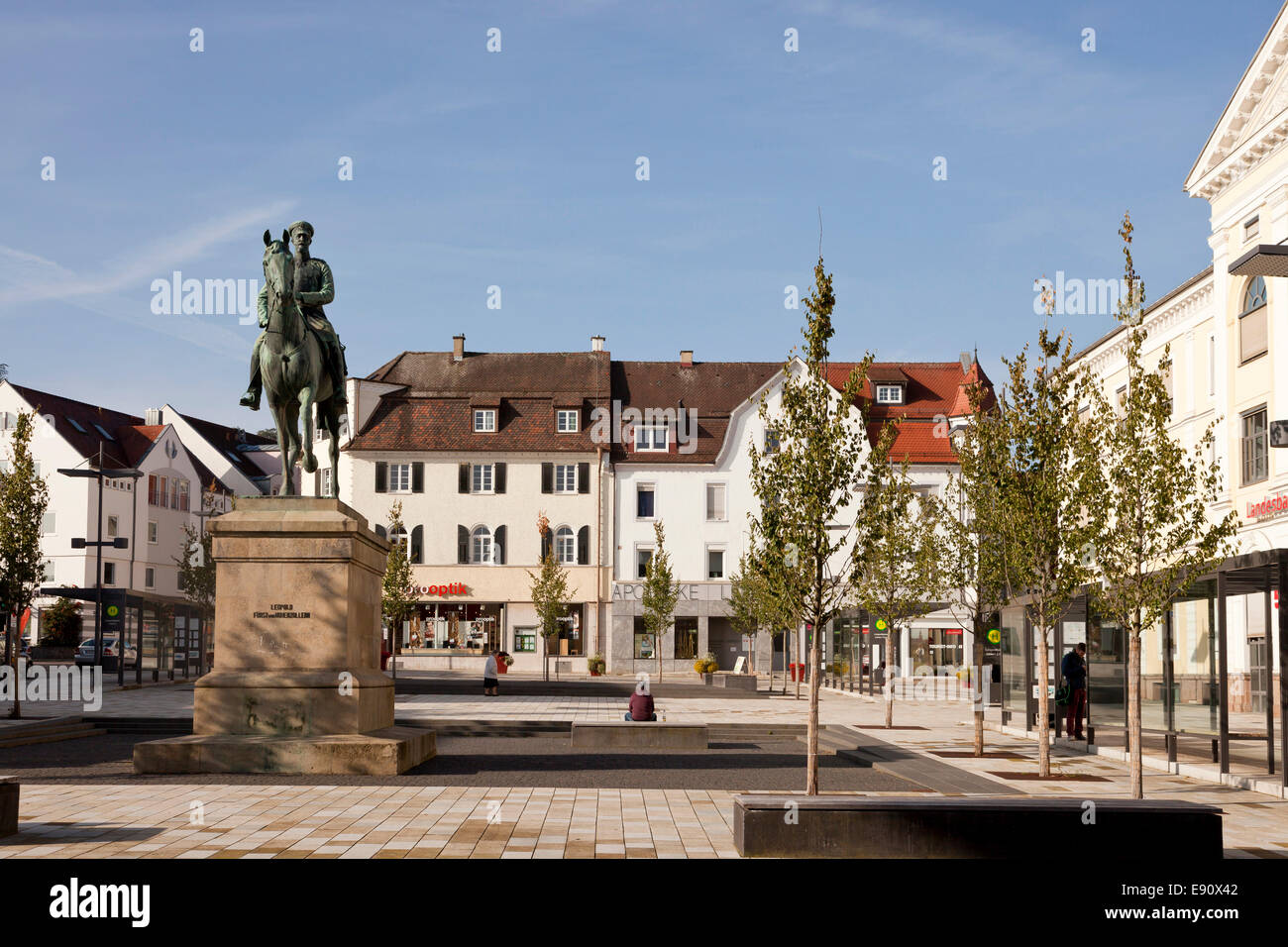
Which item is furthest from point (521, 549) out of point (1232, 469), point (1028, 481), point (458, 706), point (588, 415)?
point (1028, 481)

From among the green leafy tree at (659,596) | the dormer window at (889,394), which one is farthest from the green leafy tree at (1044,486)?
the dormer window at (889,394)

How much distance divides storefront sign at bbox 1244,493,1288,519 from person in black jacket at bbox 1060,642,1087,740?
7.85 meters

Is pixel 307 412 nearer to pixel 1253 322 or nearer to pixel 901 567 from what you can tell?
pixel 901 567

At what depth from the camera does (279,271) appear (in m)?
17.5

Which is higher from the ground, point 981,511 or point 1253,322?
point 1253,322

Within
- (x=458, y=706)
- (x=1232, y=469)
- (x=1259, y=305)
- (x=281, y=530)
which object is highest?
(x=1259, y=305)

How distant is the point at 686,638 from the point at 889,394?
56.0ft

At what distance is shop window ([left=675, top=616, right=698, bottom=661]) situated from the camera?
215 ft

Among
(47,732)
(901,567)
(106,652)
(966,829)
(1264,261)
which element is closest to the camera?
(966,829)

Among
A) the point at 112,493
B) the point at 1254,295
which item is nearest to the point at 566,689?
the point at 1254,295

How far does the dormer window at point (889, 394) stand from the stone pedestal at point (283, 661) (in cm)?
5629

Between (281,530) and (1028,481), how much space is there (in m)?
10.1
